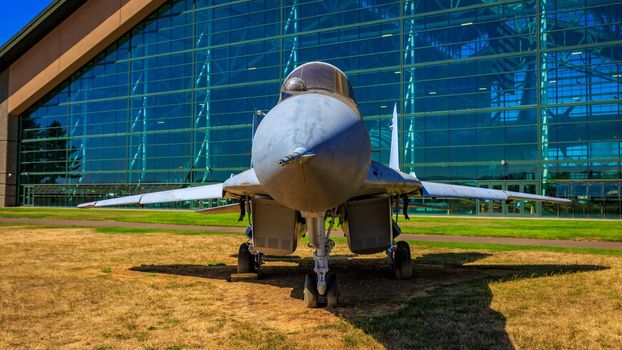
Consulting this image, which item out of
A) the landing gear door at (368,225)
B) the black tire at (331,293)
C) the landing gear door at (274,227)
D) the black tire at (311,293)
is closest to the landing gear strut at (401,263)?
the landing gear door at (368,225)

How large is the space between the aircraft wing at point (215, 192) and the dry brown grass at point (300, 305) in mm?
1805

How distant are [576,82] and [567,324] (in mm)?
35950

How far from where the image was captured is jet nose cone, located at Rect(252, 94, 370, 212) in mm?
4887

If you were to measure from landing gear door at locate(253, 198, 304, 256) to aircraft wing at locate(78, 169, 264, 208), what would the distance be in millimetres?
438

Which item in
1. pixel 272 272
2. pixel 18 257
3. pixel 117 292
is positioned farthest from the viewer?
pixel 18 257

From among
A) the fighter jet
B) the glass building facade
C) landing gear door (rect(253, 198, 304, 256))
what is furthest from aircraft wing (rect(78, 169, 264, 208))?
the glass building facade

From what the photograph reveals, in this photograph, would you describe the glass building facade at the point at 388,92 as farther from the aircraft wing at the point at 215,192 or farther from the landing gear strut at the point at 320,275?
the landing gear strut at the point at 320,275

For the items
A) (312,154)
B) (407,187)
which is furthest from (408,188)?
(312,154)

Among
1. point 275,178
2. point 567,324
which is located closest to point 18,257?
point 275,178

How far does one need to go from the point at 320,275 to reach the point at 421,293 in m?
2.66

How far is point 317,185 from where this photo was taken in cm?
503

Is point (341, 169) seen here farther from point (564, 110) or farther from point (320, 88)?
point (564, 110)

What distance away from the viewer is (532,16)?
38.9 metres

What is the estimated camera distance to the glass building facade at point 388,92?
122ft
